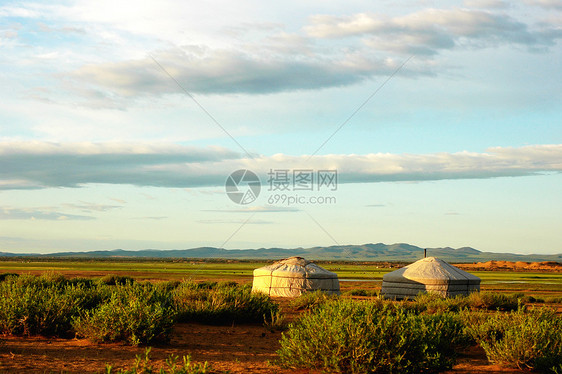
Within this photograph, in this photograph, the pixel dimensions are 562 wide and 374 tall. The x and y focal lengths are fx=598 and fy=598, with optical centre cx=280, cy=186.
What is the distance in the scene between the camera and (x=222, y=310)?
15172mm

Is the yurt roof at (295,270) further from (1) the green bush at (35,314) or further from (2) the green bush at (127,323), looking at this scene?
(2) the green bush at (127,323)

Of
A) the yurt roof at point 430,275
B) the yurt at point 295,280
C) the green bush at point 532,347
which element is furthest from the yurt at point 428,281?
the green bush at point 532,347

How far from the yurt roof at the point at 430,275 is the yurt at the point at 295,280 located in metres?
2.59

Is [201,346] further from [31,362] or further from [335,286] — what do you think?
[335,286]

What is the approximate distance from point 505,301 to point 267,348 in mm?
13800

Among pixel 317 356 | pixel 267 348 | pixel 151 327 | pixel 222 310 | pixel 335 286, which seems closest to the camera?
pixel 317 356

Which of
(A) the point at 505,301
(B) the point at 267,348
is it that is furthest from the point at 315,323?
(A) the point at 505,301

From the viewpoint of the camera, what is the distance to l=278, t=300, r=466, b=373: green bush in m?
8.17

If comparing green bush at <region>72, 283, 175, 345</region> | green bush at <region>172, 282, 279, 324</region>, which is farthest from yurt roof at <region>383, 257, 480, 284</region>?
green bush at <region>72, 283, 175, 345</region>

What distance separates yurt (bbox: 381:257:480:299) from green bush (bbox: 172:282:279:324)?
10223mm

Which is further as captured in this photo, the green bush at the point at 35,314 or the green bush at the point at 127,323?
the green bush at the point at 35,314

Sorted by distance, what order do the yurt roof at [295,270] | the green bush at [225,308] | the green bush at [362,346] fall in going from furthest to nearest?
the yurt roof at [295,270], the green bush at [225,308], the green bush at [362,346]

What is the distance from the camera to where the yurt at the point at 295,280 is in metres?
25.5

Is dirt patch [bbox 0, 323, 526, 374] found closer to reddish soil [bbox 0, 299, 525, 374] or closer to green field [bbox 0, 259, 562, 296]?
reddish soil [bbox 0, 299, 525, 374]
